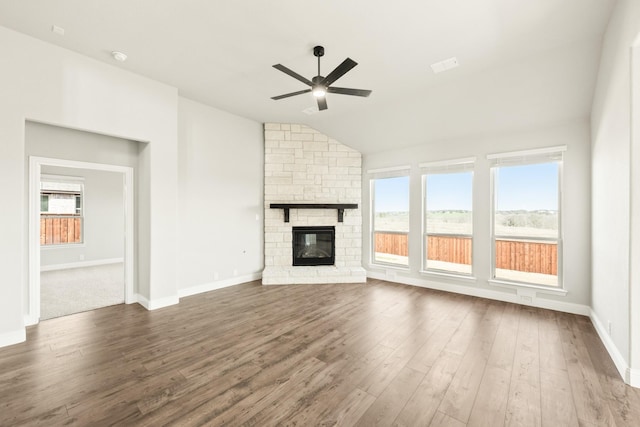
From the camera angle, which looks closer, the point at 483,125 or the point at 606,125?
the point at 606,125

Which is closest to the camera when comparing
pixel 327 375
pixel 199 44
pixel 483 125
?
pixel 327 375

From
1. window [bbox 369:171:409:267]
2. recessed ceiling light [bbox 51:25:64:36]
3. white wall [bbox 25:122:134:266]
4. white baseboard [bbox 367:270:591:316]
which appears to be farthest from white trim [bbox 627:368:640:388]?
recessed ceiling light [bbox 51:25:64:36]

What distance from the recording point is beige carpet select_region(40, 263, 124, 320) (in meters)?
3.78

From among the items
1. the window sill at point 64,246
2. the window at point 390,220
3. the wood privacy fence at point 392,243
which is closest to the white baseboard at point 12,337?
the window sill at point 64,246

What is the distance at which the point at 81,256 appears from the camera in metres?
5.70

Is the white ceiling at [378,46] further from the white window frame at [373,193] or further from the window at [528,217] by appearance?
the white window frame at [373,193]

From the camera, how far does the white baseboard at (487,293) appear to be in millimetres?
3696

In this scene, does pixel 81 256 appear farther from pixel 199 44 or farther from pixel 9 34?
pixel 199 44

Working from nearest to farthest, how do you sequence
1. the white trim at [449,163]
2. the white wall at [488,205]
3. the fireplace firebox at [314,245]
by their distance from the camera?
the white wall at [488,205]
the white trim at [449,163]
the fireplace firebox at [314,245]

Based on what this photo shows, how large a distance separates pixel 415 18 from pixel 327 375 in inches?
133

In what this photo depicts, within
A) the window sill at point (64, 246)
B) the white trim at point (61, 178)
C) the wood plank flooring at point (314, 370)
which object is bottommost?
the wood plank flooring at point (314, 370)

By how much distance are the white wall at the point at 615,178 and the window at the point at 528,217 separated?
25.2 inches

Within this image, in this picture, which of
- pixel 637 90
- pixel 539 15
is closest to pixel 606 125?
pixel 637 90

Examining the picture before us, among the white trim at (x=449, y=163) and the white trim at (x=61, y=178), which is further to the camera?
the white trim at (x=449, y=163)
